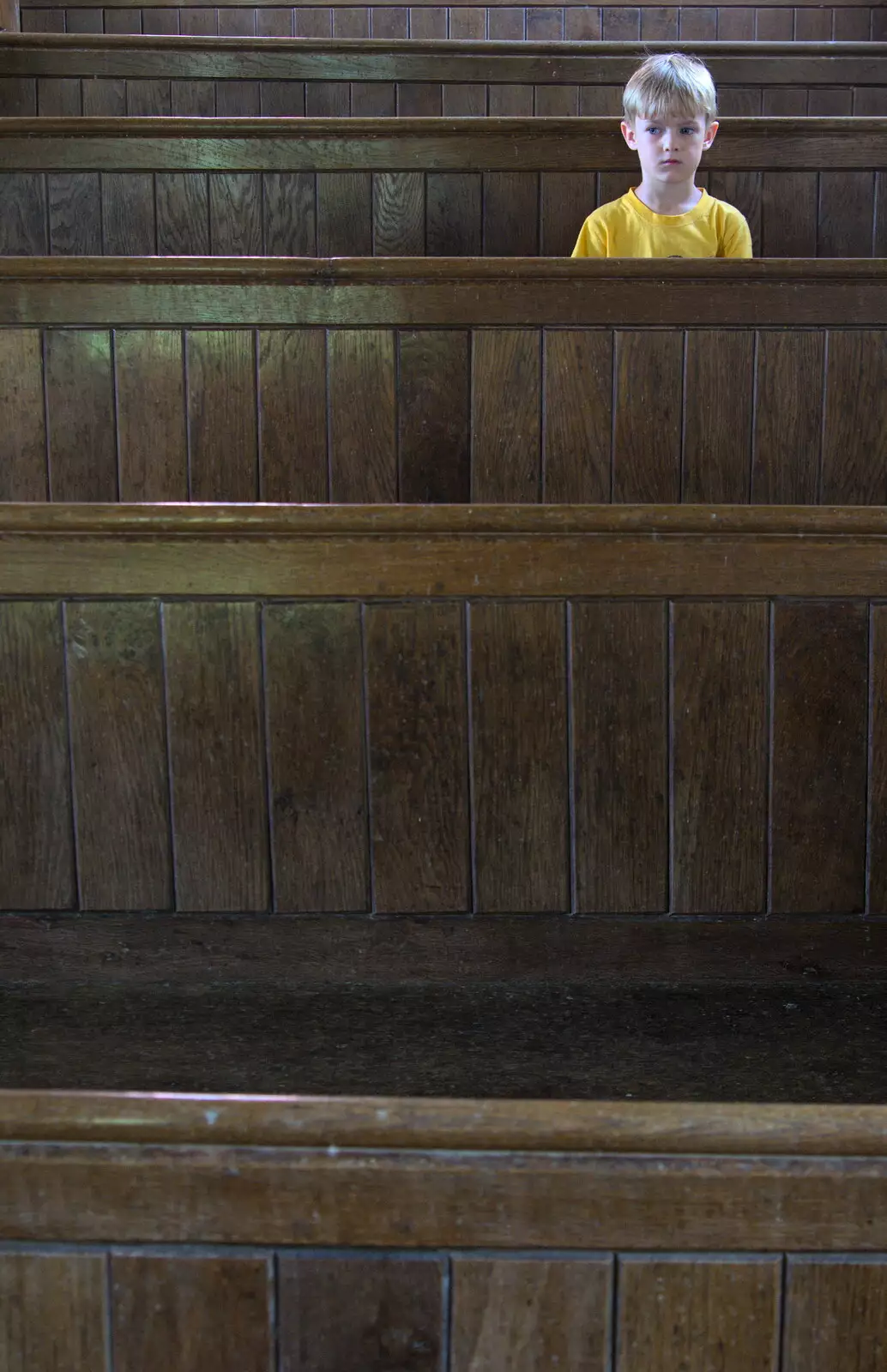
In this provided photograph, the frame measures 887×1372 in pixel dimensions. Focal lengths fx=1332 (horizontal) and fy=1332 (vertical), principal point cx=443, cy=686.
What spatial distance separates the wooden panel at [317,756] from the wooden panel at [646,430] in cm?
19

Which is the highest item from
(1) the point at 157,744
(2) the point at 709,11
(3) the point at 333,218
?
(2) the point at 709,11

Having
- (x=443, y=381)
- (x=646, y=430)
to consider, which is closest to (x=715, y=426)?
(x=646, y=430)

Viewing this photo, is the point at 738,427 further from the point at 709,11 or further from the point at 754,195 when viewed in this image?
the point at 709,11

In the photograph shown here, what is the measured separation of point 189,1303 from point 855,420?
54cm

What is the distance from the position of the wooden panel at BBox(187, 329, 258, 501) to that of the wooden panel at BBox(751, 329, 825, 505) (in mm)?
262

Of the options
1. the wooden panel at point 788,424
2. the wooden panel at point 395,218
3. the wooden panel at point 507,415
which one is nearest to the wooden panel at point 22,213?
the wooden panel at point 395,218

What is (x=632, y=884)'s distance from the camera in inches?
22.8

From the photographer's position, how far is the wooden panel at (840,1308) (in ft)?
0.96

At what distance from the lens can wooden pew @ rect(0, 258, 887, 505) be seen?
2.24 feet

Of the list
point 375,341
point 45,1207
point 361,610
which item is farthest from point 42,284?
point 45,1207

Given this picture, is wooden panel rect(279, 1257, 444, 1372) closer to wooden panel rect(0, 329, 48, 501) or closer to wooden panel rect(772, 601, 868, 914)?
wooden panel rect(772, 601, 868, 914)

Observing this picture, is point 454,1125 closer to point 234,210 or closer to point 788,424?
point 788,424

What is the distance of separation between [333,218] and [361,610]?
21.0 inches

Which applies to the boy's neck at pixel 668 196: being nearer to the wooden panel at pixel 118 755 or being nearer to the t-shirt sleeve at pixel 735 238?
the t-shirt sleeve at pixel 735 238
